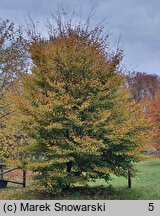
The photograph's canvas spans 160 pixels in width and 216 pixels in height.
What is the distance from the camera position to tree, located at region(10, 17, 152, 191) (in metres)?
10.1

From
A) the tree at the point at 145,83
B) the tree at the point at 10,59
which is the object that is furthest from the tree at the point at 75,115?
the tree at the point at 145,83

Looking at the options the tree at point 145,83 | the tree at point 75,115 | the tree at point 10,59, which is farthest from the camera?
the tree at point 145,83

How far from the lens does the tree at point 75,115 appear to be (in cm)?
1005

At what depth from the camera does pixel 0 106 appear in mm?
14031

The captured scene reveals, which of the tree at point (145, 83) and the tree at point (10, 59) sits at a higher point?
the tree at point (145, 83)

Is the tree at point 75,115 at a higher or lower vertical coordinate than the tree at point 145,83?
lower

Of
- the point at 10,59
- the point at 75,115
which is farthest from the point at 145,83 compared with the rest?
the point at 75,115

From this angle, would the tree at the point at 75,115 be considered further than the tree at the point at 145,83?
No

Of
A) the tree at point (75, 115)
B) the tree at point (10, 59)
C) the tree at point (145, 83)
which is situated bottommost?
the tree at point (75, 115)

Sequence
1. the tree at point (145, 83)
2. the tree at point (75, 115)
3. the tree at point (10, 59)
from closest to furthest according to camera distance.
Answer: the tree at point (75, 115) < the tree at point (10, 59) < the tree at point (145, 83)

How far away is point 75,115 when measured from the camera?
10.1 meters

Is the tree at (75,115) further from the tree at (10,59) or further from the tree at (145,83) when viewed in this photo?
the tree at (145,83)

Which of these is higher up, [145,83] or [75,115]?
[145,83]

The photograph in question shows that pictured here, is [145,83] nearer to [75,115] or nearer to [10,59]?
[10,59]
